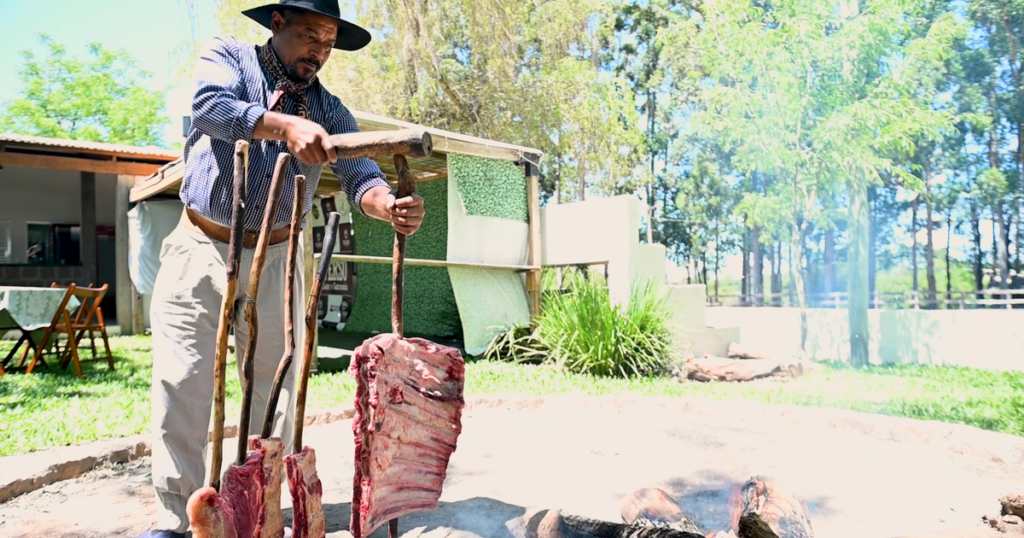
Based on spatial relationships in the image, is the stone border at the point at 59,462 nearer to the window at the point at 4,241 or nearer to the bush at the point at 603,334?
the bush at the point at 603,334

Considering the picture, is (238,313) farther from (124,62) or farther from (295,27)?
(124,62)

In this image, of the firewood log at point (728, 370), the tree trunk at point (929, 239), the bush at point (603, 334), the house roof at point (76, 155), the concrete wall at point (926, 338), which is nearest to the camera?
the bush at point (603, 334)

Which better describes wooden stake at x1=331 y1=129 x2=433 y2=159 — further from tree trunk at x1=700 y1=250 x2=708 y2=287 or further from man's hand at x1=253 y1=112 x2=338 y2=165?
tree trunk at x1=700 y1=250 x2=708 y2=287

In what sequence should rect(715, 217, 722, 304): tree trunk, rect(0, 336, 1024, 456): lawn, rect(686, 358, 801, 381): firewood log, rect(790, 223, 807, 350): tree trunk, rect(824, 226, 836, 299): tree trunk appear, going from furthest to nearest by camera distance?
rect(715, 217, 722, 304): tree trunk, rect(790, 223, 807, 350): tree trunk, rect(824, 226, 836, 299): tree trunk, rect(686, 358, 801, 381): firewood log, rect(0, 336, 1024, 456): lawn

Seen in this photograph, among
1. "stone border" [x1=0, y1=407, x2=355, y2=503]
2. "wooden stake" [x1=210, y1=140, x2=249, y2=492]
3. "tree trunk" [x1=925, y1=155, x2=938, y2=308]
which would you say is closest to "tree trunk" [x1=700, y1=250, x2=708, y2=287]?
"tree trunk" [x1=925, y1=155, x2=938, y2=308]

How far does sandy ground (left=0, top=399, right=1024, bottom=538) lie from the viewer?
219 cm

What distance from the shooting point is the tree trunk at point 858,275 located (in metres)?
8.40

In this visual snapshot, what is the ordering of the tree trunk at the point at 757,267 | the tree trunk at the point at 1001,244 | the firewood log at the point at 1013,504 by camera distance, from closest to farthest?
1. the firewood log at the point at 1013,504
2. the tree trunk at the point at 1001,244
3. the tree trunk at the point at 757,267

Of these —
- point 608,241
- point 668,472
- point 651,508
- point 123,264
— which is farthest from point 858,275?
Result: point 123,264

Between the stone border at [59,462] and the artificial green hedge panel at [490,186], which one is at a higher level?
the artificial green hedge panel at [490,186]

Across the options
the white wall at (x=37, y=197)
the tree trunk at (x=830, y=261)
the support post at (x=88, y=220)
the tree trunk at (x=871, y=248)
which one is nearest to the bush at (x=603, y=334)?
the tree trunk at (x=871, y=248)

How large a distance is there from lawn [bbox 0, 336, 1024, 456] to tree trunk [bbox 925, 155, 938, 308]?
147cm

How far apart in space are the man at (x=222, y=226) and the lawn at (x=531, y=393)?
1841 mm

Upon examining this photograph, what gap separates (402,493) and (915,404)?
193 inches
